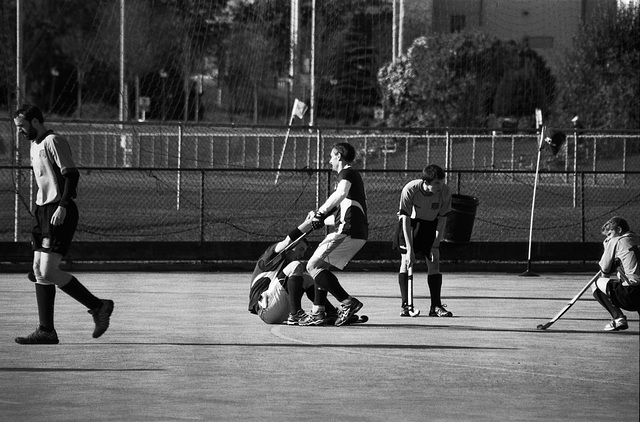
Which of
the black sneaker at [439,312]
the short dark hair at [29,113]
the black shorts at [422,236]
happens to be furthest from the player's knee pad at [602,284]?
the short dark hair at [29,113]

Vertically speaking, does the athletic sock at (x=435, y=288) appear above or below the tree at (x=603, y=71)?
below

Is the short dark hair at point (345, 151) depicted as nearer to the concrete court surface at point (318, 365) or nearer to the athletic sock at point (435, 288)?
the concrete court surface at point (318, 365)

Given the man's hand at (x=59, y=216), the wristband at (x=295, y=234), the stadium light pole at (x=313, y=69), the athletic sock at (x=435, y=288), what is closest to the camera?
the man's hand at (x=59, y=216)

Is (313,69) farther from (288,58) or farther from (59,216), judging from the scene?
(59,216)

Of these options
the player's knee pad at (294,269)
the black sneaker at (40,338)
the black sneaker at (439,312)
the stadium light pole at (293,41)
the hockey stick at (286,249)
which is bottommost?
the black sneaker at (439,312)

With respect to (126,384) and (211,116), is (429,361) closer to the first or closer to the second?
(126,384)

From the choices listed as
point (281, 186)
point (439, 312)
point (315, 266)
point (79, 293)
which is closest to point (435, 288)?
point (439, 312)

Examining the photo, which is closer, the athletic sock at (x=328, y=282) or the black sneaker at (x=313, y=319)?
the athletic sock at (x=328, y=282)

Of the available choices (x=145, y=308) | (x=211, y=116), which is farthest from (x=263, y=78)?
(x=145, y=308)

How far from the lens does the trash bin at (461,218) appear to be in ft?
61.0

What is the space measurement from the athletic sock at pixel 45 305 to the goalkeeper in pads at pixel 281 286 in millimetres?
2335

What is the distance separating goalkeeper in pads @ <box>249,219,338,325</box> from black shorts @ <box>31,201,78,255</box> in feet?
7.54

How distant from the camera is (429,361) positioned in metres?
9.89

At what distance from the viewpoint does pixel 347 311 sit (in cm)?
1236
